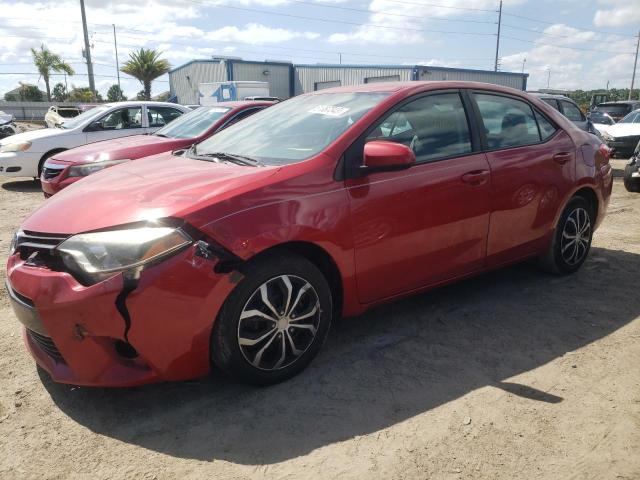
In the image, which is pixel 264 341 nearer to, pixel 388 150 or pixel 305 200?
pixel 305 200

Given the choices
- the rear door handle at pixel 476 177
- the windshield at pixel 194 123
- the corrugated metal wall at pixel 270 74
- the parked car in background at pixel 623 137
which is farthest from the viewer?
the corrugated metal wall at pixel 270 74

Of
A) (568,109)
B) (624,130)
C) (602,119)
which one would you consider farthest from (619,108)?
(568,109)

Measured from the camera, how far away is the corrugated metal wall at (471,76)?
1170 inches

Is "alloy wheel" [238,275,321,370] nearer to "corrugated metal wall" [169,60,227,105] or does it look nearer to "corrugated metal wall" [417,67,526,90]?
"corrugated metal wall" [417,67,526,90]

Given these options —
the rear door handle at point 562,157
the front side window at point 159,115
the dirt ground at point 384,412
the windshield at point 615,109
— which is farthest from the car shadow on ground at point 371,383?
the windshield at point 615,109

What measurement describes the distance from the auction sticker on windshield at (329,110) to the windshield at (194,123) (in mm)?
3825

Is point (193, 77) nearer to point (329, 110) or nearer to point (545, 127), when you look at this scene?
point (545, 127)

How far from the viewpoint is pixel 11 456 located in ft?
7.57

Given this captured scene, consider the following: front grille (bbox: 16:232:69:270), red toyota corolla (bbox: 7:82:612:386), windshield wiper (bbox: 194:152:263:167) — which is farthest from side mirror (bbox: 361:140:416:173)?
front grille (bbox: 16:232:69:270)

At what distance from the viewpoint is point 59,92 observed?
5881 cm

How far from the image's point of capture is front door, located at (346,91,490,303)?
3006mm

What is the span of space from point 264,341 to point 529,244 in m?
2.39

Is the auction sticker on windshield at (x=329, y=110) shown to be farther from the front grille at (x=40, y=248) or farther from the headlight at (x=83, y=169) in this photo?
the headlight at (x=83, y=169)

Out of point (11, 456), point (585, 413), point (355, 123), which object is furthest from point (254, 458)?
point (355, 123)
